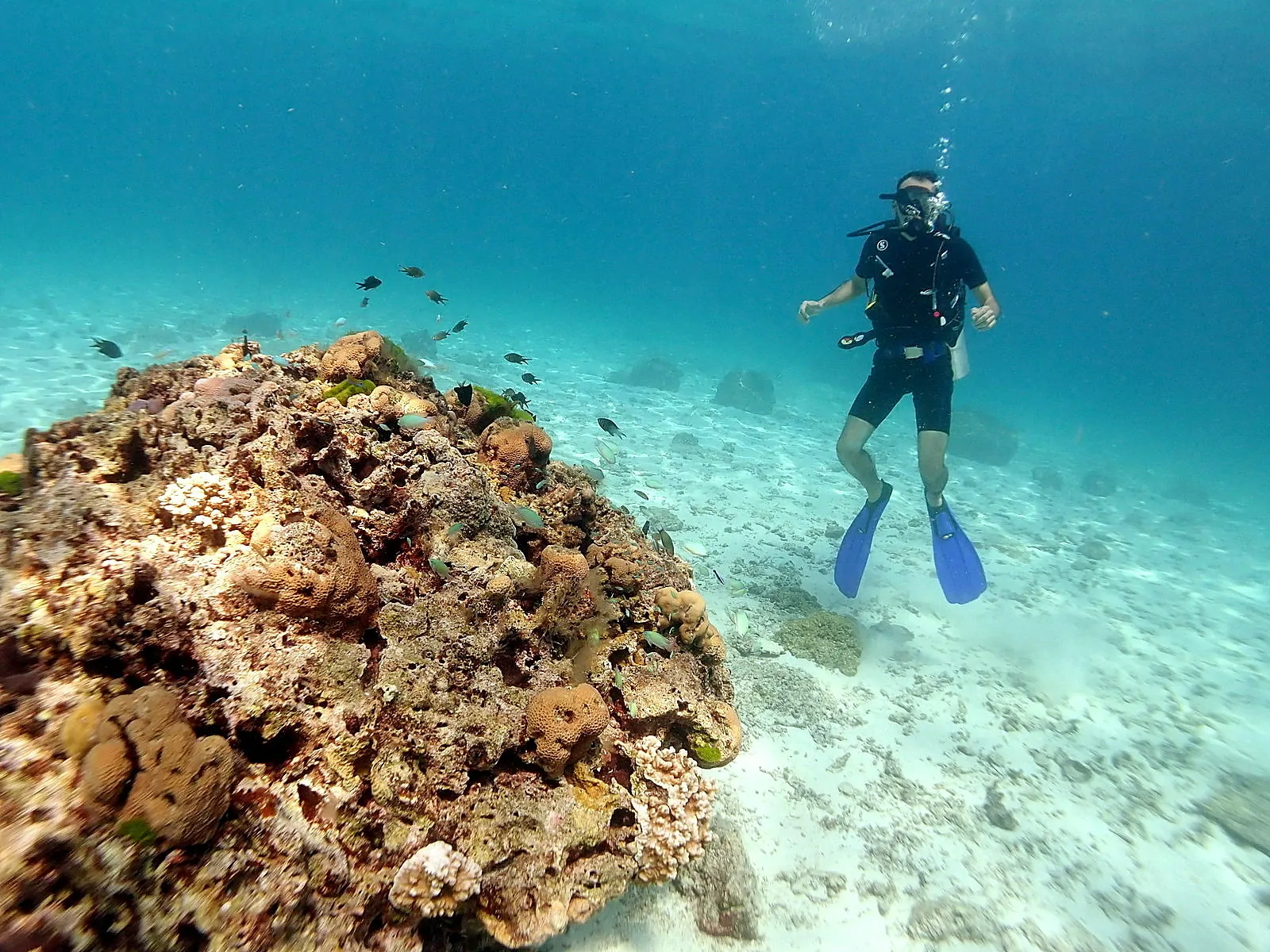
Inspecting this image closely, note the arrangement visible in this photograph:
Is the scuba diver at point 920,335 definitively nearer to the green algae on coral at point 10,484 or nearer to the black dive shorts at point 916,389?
the black dive shorts at point 916,389

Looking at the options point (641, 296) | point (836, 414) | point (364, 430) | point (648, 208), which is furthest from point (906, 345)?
point (648, 208)

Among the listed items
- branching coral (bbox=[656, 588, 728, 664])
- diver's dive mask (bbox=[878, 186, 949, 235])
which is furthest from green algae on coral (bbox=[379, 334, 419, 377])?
diver's dive mask (bbox=[878, 186, 949, 235])

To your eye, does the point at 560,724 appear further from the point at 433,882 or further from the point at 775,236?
the point at 775,236

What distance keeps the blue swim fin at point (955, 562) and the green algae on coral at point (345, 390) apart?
788 cm

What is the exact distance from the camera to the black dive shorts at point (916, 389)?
7.73 meters

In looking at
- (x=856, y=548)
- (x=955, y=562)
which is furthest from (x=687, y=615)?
(x=955, y=562)

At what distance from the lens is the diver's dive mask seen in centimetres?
735

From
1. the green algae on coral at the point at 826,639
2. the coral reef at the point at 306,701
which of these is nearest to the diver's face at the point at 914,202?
the green algae on coral at the point at 826,639

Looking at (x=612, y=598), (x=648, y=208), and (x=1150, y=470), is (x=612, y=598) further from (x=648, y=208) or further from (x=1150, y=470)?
(x=648, y=208)

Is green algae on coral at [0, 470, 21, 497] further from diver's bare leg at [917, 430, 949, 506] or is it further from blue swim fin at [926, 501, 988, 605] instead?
blue swim fin at [926, 501, 988, 605]

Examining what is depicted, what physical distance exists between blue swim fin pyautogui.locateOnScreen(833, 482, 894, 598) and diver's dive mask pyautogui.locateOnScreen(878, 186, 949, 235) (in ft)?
12.3

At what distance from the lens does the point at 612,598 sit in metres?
3.81

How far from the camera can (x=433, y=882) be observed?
216 centimetres

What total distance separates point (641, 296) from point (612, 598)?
296 ft
